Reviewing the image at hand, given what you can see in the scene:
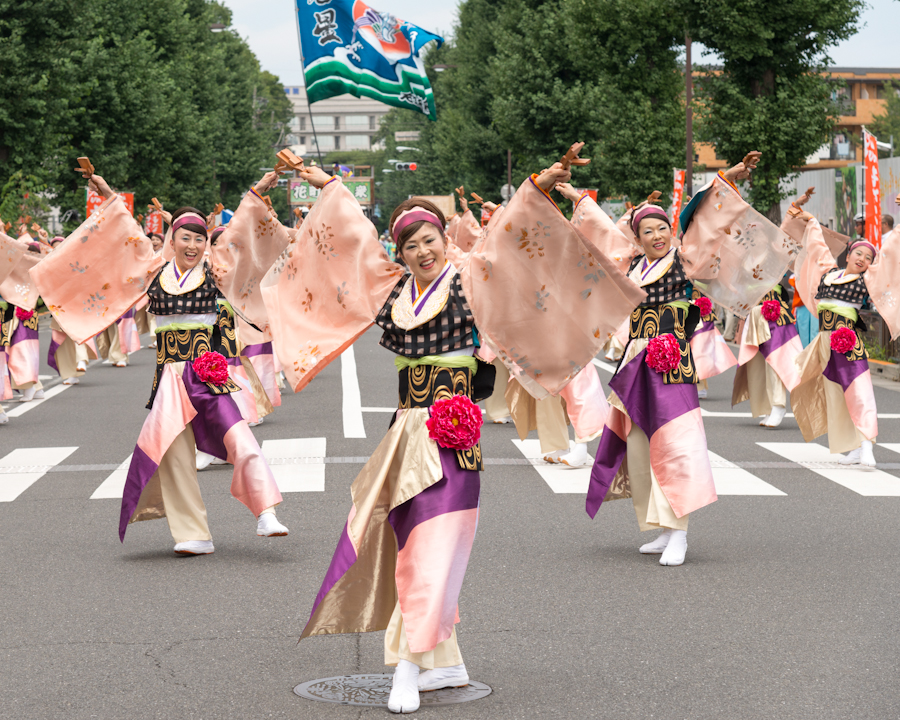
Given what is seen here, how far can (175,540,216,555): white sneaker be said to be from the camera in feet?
22.5

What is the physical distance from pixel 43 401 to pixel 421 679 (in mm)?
11688

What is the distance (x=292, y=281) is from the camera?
5.18 m

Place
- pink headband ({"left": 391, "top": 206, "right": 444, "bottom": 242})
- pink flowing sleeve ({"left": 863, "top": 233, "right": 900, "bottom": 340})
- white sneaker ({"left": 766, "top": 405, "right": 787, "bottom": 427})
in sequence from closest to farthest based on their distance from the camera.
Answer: pink headband ({"left": 391, "top": 206, "right": 444, "bottom": 242})
pink flowing sleeve ({"left": 863, "top": 233, "right": 900, "bottom": 340})
white sneaker ({"left": 766, "top": 405, "right": 787, "bottom": 427})

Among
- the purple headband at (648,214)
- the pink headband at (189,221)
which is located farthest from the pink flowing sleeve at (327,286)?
the purple headband at (648,214)

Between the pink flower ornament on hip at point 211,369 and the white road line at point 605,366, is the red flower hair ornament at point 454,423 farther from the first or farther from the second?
the white road line at point 605,366

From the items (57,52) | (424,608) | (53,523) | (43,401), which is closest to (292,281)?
(424,608)

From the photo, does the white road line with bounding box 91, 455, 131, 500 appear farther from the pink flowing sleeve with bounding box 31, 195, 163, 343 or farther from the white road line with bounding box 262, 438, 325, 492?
the pink flowing sleeve with bounding box 31, 195, 163, 343

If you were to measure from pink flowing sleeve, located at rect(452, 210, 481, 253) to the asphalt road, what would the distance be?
12.8 ft

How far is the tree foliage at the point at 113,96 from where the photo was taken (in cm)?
2831

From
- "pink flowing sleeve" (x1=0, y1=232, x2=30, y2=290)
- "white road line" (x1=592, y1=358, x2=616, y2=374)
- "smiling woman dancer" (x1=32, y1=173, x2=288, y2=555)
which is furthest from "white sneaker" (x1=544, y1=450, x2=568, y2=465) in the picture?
"white road line" (x1=592, y1=358, x2=616, y2=374)

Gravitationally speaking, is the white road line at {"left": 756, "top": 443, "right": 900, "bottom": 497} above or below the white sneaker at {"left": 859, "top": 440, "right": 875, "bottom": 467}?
below

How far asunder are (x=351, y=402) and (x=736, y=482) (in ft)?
20.0

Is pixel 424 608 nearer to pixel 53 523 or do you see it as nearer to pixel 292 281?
pixel 292 281

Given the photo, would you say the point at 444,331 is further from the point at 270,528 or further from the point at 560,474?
the point at 560,474
